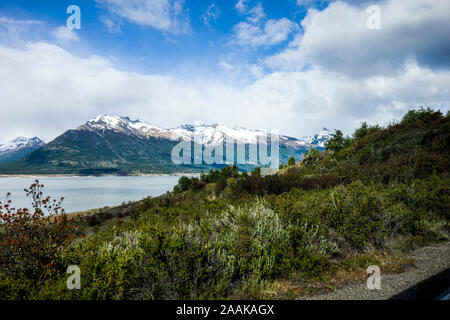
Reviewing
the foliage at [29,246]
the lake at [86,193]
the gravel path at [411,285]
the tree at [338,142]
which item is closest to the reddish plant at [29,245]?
the foliage at [29,246]

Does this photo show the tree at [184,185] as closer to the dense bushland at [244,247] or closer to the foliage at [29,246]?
the dense bushland at [244,247]

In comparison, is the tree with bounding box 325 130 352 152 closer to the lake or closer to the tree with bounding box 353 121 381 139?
the tree with bounding box 353 121 381 139

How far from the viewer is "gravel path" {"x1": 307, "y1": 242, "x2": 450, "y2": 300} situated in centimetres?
365

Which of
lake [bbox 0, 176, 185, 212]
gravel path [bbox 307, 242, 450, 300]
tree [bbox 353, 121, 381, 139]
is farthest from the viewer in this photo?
lake [bbox 0, 176, 185, 212]

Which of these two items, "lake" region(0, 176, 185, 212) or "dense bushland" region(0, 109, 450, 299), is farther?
"lake" region(0, 176, 185, 212)

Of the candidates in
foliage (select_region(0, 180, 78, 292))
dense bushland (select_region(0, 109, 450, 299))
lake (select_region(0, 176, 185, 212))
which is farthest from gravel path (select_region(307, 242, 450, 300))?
lake (select_region(0, 176, 185, 212))

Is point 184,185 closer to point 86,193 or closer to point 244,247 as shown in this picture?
point 244,247

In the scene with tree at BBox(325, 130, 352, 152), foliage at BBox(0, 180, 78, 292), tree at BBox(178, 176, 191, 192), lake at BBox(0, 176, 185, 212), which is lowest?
lake at BBox(0, 176, 185, 212)

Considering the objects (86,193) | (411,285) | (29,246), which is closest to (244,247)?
(411,285)
